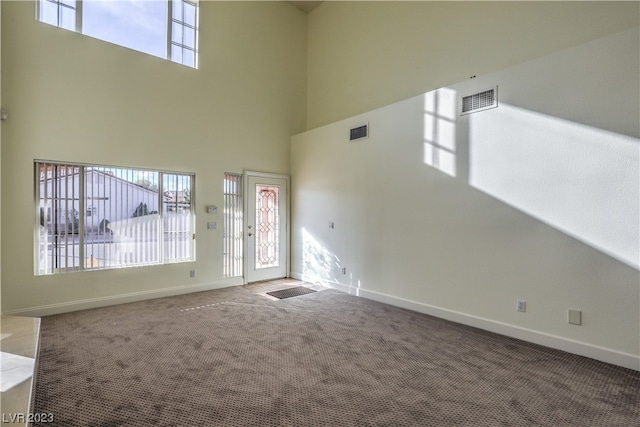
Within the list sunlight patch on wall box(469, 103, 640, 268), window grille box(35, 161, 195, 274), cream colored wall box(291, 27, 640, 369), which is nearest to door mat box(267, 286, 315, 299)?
cream colored wall box(291, 27, 640, 369)

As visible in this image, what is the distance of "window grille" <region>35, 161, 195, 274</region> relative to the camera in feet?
13.7

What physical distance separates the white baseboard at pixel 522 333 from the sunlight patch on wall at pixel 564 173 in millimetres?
861

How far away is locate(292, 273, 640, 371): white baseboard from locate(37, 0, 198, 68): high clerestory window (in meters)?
5.13

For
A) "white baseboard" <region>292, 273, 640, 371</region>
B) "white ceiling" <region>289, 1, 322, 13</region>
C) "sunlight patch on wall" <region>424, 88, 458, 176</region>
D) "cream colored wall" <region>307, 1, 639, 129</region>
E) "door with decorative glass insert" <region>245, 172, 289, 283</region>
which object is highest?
"white ceiling" <region>289, 1, 322, 13</region>

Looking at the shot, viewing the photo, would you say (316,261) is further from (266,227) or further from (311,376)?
(311,376)

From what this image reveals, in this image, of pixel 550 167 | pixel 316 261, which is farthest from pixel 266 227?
pixel 550 167

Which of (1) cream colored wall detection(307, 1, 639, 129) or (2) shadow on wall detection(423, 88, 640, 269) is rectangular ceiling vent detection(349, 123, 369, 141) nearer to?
(1) cream colored wall detection(307, 1, 639, 129)

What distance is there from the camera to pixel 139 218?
4.89 m

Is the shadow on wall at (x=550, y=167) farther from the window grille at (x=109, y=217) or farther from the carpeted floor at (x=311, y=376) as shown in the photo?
the window grille at (x=109, y=217)

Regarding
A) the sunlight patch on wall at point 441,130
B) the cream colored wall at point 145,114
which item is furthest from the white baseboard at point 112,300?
the sunlight patch on wall at point 441,130

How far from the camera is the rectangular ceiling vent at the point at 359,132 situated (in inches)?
201

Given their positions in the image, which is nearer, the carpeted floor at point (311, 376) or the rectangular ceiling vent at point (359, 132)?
the carpeted floor at point (311, 376)

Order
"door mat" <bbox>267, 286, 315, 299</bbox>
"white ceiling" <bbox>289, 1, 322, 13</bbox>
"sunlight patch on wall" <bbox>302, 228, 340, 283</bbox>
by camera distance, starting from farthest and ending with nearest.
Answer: "white ceiling" <bbox>289, 1, 322, 13</bbox>
"sunlight patch on wall" <bbox>302, 228, 340, 283</bbox>
"door mat" <bbox>267, 286, 315, 299</bbox>

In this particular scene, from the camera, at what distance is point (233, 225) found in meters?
5.88
